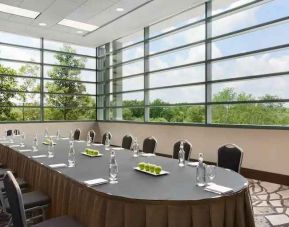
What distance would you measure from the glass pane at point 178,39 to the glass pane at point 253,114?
→ 6.01 feet

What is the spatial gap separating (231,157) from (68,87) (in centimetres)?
768

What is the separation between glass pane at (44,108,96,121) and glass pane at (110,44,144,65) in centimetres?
209

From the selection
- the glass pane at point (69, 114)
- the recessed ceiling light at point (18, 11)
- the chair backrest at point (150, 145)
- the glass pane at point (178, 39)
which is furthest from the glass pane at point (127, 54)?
the chair backrest at point (150, 145)

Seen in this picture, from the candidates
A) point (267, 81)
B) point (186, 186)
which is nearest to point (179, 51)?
point (267, 81)

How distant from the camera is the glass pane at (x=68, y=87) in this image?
31.1ft

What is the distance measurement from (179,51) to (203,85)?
1314mm

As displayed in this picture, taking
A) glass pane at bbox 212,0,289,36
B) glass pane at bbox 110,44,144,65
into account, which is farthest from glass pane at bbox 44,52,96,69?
glass pane at bbox 212,0,289,36

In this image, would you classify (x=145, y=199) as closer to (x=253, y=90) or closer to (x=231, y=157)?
(x=231, y=157)

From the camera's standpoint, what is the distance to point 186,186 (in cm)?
216

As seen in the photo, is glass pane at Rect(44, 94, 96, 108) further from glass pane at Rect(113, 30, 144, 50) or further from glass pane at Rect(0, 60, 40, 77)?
glass pane at Rect(113, 30, 144, 50)

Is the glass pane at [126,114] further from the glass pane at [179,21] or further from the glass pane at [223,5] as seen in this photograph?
the glass pane at [223,5]

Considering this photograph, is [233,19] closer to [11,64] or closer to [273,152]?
[273,152]

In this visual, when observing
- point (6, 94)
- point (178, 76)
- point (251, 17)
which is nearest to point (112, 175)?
point (251, 17)

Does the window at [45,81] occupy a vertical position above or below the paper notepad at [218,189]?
above
